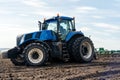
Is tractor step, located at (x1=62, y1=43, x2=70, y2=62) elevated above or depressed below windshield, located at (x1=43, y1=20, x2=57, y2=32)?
below

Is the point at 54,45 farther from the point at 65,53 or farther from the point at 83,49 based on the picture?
the point at 83,49

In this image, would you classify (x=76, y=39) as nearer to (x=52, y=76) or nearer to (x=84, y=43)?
(x=84, y=43)

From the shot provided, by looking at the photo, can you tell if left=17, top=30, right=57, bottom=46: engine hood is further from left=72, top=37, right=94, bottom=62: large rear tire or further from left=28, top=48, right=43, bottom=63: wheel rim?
left=72, top=37, right=94, bottom=62: large rear tire

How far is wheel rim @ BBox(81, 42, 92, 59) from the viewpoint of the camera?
57.6 feet

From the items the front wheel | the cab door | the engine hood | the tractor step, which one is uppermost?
the cab door

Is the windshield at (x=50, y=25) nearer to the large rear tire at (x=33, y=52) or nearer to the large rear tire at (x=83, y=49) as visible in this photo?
the large rear tire at (x=83, y=49)

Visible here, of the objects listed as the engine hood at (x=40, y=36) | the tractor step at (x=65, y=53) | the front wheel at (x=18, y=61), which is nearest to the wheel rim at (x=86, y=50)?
the tractor step at (x=65, y=53)

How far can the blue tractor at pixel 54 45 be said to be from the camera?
637 inches

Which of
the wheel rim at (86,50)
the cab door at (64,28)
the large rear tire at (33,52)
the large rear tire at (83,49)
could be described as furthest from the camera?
the wheel rim at (86,50)

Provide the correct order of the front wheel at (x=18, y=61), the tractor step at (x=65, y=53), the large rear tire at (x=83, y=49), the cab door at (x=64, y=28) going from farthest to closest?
the cab door at (x=64, y=28) → the front wheel at (x=18, y=61) → the large rear tire at (x=83, y=49) → the tractor step at (x=65, y=53)

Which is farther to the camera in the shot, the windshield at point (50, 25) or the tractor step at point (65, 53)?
the windshield at point (50, 25)

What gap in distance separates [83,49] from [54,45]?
166 cm

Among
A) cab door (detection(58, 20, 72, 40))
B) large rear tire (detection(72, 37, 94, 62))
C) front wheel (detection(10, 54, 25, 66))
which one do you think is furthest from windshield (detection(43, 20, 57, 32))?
front wheel (detection(10, 54, 25, 66))

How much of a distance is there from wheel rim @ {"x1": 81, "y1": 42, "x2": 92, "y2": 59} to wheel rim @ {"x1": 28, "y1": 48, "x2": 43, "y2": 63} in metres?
2.31
